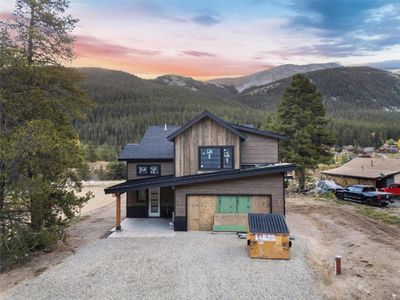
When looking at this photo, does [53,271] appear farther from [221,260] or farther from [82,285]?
[221,260]

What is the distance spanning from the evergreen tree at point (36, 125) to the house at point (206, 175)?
507 cm

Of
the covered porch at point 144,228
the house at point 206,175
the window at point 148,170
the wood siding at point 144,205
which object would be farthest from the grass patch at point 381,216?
the window at point 148,170

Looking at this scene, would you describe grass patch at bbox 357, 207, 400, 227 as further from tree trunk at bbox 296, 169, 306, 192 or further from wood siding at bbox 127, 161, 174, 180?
wood siding at bbox 127, 161, 174, 180

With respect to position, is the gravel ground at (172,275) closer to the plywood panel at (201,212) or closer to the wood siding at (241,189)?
the plywood panel at (201,212)

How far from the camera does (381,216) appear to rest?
72.9 feet

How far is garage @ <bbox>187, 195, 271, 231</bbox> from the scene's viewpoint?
18.5m

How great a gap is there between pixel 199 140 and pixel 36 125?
9.95m

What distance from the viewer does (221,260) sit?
13617mm

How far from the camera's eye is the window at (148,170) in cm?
2352

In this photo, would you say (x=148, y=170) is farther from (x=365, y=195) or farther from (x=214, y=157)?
(x=365, y=195)

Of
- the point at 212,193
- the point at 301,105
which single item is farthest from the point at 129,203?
the point at 301,105

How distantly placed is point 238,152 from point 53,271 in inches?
493

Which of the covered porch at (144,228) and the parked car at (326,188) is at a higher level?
the parked car at (326,188)

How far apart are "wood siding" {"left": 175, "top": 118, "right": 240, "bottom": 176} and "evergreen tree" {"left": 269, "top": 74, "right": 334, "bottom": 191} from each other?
1487 cm
